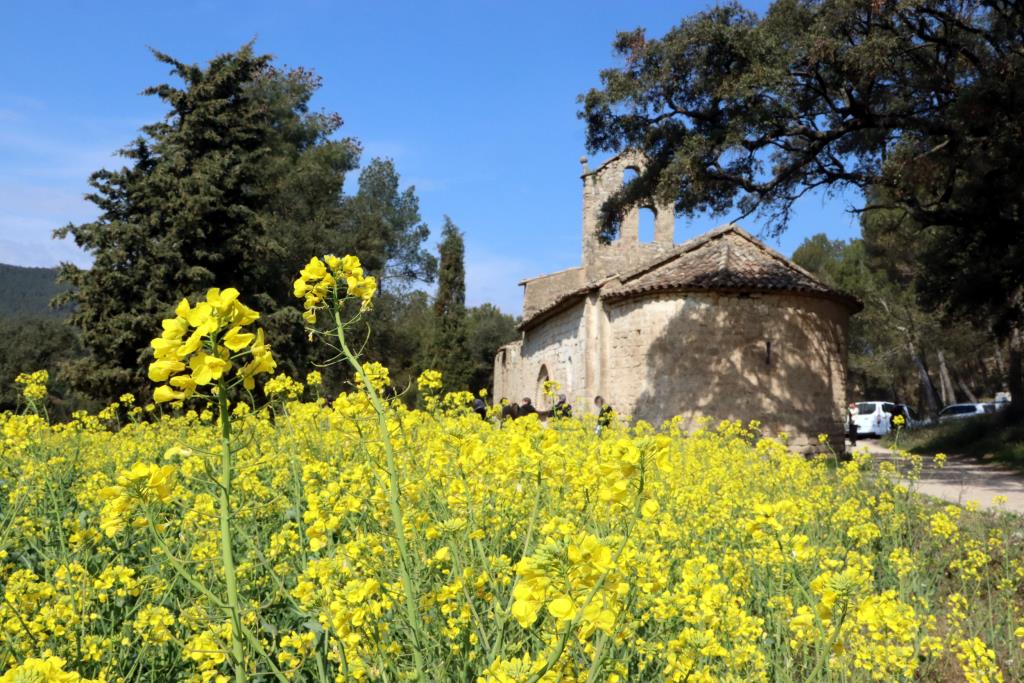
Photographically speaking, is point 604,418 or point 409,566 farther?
point 604,418

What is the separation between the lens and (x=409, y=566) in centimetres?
250

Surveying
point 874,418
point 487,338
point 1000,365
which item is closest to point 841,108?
point 874,418

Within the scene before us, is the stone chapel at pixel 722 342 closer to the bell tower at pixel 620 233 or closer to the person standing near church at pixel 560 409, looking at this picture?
the bell tower at pixel 620 233

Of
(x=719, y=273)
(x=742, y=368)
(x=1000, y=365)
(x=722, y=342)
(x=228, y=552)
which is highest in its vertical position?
(x=719, y=273)

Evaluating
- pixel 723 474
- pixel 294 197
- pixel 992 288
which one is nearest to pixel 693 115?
pixel 992 288

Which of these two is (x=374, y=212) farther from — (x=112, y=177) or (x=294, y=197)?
(x=112, y=177)

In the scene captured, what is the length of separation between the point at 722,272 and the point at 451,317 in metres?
19.6

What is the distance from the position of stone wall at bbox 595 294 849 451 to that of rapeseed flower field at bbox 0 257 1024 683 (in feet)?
38.7

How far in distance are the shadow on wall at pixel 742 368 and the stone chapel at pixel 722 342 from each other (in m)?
0.02

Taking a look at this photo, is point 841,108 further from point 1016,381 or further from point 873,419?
point 873,419

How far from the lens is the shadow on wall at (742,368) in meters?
17.5

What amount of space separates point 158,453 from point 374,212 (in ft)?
107

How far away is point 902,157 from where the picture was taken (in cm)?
1410

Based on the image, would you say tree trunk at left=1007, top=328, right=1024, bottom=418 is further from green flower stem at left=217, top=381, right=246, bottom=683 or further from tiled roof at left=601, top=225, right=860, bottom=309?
green flower stem at left=217, top=381, right=246, bottom=683
